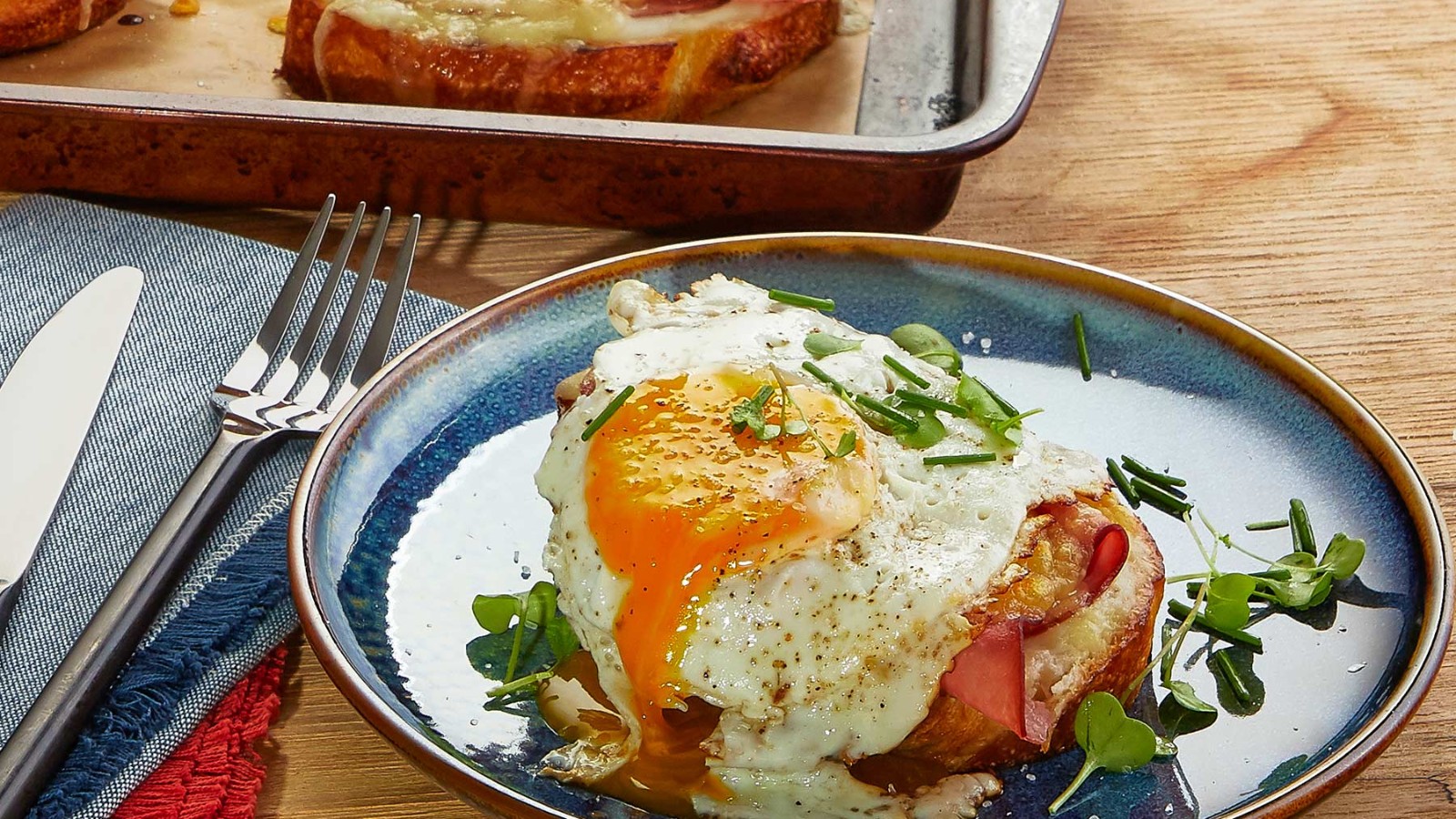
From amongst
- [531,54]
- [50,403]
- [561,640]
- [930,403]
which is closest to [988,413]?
[930,403]

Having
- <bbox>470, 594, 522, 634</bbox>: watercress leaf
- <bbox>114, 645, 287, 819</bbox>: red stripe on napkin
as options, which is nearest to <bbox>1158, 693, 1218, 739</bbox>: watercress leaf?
<bbox>470, 594, 522, 634</bbox>: watercress leaf

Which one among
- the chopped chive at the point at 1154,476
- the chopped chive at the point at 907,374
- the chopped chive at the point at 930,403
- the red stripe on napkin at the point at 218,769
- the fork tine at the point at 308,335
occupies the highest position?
the chopped chive at the point at 930,403

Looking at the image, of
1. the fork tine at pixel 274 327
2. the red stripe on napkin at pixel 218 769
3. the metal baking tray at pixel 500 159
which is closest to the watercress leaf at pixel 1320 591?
the metal baking tray at pixel 500 159

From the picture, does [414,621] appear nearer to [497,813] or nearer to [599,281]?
[497,813]

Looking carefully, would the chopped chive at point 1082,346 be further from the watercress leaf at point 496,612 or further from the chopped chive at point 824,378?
the watercress leaf at point 496,612

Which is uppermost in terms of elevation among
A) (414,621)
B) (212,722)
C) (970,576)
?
(970,576)

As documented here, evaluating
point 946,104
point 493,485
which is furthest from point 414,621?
point 946,104
